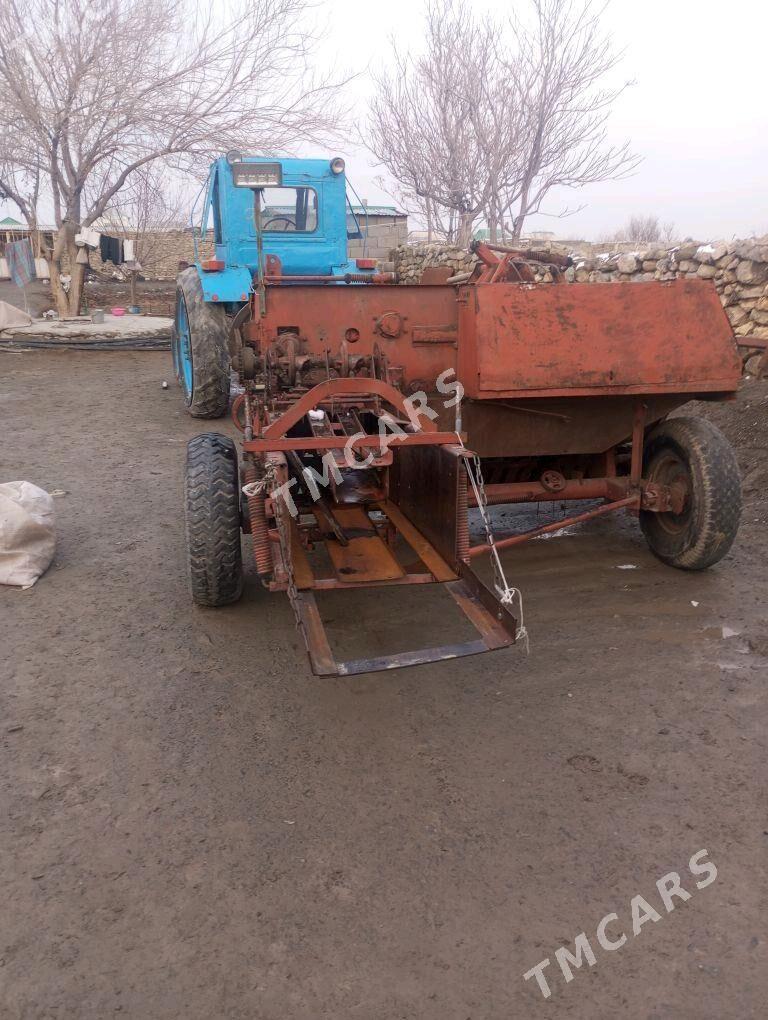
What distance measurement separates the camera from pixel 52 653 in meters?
3.60

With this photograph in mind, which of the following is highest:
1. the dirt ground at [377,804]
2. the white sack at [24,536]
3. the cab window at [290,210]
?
the cab window at [290,210]

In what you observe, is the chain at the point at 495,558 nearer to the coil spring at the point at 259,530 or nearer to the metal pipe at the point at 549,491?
the metal pipe at the point at 549,491

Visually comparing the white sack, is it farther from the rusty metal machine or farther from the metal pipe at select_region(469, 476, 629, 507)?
the metal pipe at select_region(469, 476, 629, 507)

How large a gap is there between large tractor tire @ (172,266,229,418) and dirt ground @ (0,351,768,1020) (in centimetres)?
400

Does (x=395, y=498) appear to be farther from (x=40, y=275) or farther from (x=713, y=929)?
(x=40, y=275)

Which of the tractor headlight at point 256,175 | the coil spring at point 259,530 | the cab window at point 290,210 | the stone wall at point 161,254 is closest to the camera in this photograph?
the coil spring at point 259,530

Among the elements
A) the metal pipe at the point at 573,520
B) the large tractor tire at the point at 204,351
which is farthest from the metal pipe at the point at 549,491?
the large tractor tire at the point at 204,351

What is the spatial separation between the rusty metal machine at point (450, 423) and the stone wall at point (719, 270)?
2.41 m

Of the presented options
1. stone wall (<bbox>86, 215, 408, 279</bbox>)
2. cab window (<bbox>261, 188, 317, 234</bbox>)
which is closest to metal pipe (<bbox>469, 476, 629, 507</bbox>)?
cab window (<bbox>261, 188, 317, 234</bbox>)

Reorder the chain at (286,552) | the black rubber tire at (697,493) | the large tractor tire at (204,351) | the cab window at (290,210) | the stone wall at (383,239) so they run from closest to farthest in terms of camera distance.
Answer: the chain at (286,552), the black rubber tire at (697,493), the large tractor tire at (204,351), the cab window at (290,210), the stone wall at (383,239)

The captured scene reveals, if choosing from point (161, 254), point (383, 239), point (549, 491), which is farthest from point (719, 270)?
point (161, 254)

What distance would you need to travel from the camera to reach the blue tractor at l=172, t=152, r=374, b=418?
799 centimetres

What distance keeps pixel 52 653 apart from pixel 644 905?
266 cm

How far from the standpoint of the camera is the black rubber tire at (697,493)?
4.11 meters
